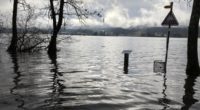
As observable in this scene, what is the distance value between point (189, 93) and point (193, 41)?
19.3ft

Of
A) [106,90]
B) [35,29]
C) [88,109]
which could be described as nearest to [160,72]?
[106,90]

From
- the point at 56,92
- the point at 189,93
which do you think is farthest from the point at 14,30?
the point at 189,93

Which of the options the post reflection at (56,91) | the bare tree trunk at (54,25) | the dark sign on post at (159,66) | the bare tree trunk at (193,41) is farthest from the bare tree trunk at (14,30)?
the bare tree trunk at (193,41)

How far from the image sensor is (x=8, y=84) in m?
14.3

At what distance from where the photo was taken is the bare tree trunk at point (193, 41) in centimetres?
1800

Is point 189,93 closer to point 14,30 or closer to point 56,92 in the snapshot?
point 56,92

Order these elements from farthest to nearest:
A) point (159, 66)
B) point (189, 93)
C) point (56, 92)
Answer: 1. point (159, 66)
2. point (189, 93)
3. point (56, 92)

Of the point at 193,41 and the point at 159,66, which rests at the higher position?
the point at 193,41

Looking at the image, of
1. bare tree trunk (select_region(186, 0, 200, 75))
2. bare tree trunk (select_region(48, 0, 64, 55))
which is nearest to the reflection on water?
bare tree trunk (select_region(186, 0, 200, 75))

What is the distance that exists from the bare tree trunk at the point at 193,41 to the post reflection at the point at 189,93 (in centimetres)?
72

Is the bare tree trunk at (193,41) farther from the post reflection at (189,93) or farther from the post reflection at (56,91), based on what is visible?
the post reflection at (56,91)

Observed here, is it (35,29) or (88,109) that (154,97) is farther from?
(35,29)

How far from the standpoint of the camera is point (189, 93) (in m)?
13.2

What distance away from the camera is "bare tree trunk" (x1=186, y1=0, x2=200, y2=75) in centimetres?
1800
